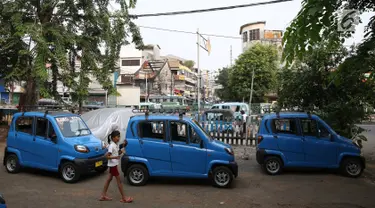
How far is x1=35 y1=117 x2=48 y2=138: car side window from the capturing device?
750 centimetres

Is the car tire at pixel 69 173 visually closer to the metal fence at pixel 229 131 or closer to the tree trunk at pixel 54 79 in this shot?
the tree trunk at pixel 54 79

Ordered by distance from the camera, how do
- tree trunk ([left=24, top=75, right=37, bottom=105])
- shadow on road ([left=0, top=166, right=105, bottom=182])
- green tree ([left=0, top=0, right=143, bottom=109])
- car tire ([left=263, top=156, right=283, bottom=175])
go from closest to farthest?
1. shadow on road ([left=0, top=166, right=105, bottom=182])
2. car tire ([left=263, top=156, right=283, bottom=175])
3. green tree ([left=0, top=0, right=143, bottom=109])
4. tree trunk ([left=24, top=75, right=37, bottom=105])

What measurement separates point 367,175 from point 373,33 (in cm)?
483

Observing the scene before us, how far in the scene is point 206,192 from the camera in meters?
6.39

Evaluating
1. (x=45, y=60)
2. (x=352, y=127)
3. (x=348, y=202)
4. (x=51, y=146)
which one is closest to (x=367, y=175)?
(x=352, y=127)

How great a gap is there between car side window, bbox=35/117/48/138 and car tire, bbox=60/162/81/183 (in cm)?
105

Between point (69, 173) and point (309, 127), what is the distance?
643 centimetres

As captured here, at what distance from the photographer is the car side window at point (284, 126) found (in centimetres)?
787

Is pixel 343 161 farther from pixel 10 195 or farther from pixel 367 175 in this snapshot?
pixel 10 195

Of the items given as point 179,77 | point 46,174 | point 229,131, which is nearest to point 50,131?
point 46,174

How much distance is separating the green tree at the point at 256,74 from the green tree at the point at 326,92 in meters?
22.2

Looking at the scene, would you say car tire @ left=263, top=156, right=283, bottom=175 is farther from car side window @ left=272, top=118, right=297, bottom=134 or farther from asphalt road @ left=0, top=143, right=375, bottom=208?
car side window @ left=272, top=118, right=297, bottom=134

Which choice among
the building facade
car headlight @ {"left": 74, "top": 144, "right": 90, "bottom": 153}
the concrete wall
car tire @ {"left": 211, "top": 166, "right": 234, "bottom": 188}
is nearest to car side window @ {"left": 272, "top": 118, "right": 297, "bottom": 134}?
car tire @ {"left": 211, "top": 166, "right": 234, "bottom": 188}

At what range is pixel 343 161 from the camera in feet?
24.9
